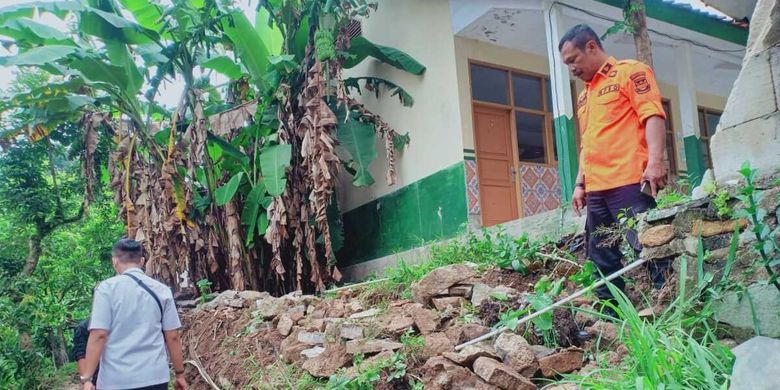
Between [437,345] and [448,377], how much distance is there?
44cm

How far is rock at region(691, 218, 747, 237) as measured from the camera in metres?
3.11

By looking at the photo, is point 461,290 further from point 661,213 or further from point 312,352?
point 661,213

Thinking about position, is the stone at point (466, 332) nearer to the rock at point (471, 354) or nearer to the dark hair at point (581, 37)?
the rock at point (471, 354)

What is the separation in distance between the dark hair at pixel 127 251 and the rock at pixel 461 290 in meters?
2.07

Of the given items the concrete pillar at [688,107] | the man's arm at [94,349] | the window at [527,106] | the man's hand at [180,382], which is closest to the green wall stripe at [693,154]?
the concrete pillar at [688,107]

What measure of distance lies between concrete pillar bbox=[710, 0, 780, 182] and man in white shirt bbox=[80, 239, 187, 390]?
10.6ft

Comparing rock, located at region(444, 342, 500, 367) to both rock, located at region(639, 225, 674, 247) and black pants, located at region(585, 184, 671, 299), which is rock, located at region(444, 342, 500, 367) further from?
rock, located at region(639, 225, 674, 247)

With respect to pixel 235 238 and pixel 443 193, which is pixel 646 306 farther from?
pixel 235 238

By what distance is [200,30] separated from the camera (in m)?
7.94

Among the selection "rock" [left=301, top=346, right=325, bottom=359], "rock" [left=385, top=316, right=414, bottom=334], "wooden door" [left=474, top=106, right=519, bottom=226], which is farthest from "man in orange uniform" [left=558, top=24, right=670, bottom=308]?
"wooden door" [left=474, top=106, right=519, bottom=226]

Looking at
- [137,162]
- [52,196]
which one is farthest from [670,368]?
[52,196]

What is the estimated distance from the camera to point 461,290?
4.53 m

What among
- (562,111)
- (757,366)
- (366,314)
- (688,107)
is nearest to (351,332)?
(366,314)

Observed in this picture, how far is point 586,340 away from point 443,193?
185 inches
